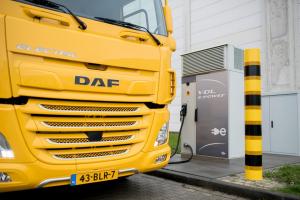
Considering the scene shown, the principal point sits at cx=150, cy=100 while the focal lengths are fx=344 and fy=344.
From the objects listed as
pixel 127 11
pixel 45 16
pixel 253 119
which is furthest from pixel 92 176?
pixel 253 119

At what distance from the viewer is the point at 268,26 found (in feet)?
37.9

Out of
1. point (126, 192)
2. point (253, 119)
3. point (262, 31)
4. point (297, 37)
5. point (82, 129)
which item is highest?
point (262, 31)

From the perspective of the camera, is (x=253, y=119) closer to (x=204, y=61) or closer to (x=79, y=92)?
(x=204, y=61)

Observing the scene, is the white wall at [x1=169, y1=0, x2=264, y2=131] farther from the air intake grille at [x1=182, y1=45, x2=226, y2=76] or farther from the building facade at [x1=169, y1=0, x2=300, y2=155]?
the air intake grille at [x1=182, y1=45, x2=226, y2=76]

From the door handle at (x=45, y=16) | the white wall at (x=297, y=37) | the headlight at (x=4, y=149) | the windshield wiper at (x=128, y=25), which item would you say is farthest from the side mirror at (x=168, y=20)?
the white wall at (x=297, y=37)

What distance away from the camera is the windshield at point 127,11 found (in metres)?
4.12

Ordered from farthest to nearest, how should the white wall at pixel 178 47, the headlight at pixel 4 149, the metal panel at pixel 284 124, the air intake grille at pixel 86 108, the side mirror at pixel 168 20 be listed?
the white wall at pixel 178 47
the metal panel at pixel 284 124
the side mirror at pixel 168 20
the air intake grille at pixel 86 108
the headlight at pixel 4 149

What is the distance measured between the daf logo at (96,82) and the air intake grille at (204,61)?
3.57 meters

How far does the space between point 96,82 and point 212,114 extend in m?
3.87

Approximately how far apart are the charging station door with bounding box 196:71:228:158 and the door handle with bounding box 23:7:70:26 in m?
4.09

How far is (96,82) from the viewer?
12.8ft

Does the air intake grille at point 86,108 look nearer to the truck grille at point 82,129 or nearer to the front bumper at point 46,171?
the truck grille at point 82,129

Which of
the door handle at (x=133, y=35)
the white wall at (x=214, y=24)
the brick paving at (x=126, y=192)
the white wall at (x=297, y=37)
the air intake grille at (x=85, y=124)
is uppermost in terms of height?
the white wall at (x=214, y=24)

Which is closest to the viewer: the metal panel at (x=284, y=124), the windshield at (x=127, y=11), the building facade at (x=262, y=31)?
the windshield at (x=127, y=11)
